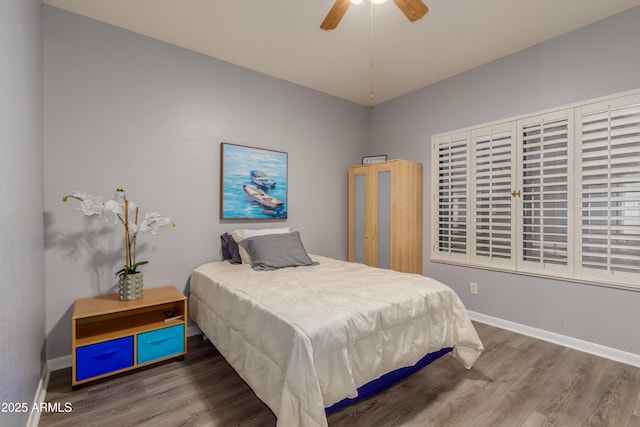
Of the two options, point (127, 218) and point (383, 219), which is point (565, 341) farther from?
point (127, 218)

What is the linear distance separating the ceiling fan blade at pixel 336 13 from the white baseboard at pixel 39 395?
9.54ft

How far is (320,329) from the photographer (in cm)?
144

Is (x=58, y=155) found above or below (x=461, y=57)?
below

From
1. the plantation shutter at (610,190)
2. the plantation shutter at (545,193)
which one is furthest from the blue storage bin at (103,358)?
the plantation shutter at (610,190)

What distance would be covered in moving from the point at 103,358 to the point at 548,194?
3960 mm

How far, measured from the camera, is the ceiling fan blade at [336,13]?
1754 millimetres

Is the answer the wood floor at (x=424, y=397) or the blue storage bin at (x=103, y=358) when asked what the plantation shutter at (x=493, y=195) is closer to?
the wood floor at (x=424, y=397)

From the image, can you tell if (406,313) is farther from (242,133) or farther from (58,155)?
(58,155)

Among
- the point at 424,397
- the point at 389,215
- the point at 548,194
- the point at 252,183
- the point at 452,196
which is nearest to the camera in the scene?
the point at 424,397

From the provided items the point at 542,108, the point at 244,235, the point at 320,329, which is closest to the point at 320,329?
the point at 320,329

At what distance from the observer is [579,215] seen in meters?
2.56

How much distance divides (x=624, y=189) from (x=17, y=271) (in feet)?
13.3

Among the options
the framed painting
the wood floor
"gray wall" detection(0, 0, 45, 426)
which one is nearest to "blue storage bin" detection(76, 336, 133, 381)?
the wood floor

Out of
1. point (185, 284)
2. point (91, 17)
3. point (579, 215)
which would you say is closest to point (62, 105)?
point (91, 17)
